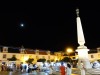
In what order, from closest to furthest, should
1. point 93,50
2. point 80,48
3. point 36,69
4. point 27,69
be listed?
point 80,48 < point 27,69 < point 36,69 < point 93,50

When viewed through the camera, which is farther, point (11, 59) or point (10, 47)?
point (10, 47)

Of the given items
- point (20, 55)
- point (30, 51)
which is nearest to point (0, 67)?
point (20, 55)

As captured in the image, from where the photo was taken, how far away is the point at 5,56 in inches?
2579

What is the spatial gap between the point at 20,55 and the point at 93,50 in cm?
3199

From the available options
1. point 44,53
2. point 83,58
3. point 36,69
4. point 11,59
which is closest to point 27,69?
point 36,69

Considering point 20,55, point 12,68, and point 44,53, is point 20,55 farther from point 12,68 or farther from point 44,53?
point 12,68

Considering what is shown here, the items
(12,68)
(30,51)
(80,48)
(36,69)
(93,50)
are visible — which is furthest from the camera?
(93,50)

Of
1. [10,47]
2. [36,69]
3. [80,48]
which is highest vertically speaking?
[10,47]

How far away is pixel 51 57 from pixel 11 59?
2711cm

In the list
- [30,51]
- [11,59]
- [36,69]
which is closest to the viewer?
[36,69]

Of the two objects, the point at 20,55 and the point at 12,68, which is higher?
the point at 20,55

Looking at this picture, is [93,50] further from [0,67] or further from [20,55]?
[0,67]

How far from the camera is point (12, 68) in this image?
→ 39062mm

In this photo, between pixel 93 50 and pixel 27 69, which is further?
pixel 93 50
